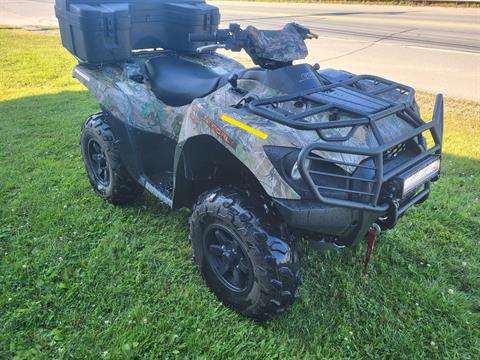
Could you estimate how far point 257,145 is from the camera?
208cm

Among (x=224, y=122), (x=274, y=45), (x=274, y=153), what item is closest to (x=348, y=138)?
(x=274, y=153)

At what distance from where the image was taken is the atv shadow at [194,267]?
8.34 ft

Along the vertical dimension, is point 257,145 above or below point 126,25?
below

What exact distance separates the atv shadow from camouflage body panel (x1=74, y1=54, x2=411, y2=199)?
0.85 meters

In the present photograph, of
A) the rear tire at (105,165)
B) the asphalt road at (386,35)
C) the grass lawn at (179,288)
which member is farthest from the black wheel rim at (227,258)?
the asphalt road at (386,35)

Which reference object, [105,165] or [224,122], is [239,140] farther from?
[105,165]

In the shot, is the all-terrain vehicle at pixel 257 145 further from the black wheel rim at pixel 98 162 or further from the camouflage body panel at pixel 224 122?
the black wheel rim at pixel 98 162

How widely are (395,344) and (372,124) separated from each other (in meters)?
1.24

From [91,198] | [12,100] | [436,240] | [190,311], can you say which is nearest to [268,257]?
[190,311]

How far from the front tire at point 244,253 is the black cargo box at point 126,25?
1.51m

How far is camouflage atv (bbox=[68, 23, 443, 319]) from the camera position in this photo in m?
2.02

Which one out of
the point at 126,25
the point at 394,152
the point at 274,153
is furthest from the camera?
the point at 126,25

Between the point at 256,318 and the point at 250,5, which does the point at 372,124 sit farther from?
the point at 250,5

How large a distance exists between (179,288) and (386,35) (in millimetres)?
10550
